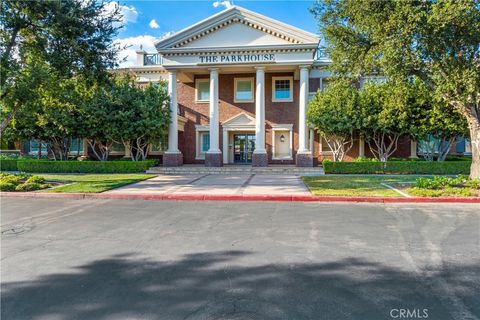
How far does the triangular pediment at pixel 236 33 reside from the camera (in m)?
19.5

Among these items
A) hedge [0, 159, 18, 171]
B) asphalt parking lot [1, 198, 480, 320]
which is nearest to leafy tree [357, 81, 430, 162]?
asphalt parking lot [1, 198, 480, 320]

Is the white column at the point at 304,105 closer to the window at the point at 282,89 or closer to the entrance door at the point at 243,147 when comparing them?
the window at the point at 282,89

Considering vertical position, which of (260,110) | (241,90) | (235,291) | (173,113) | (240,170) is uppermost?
(241,90)


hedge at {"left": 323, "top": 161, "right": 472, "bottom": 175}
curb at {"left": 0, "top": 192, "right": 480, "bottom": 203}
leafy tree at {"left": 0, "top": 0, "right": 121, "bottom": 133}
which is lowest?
curb at {"left": 0, "top": 192, "right": 480, "bottom": 203}

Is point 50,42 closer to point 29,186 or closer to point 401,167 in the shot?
point 29,186

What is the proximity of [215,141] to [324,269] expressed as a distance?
657 inches

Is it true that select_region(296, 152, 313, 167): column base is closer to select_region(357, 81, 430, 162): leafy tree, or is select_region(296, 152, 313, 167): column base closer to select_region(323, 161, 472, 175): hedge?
select_region(323, 161, 472, 175): hedge

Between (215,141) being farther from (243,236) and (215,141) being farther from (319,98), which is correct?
(243,236)

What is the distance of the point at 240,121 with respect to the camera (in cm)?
2245

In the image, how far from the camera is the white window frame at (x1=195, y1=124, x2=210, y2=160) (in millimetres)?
23047

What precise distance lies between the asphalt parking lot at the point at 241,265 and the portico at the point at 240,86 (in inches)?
520

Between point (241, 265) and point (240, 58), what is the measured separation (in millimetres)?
17570

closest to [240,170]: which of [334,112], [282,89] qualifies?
[334,112]

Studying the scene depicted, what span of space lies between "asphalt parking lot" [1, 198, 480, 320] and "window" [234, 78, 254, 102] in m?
16.3
